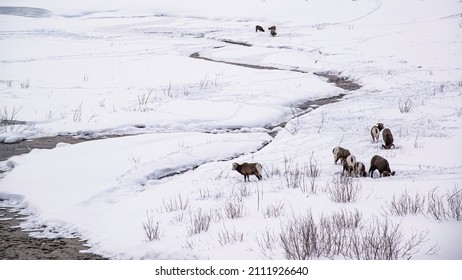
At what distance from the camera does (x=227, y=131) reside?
948 centimetres

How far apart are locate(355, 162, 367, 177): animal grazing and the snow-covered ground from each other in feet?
0.97

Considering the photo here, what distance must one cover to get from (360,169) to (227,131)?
12.8 ft

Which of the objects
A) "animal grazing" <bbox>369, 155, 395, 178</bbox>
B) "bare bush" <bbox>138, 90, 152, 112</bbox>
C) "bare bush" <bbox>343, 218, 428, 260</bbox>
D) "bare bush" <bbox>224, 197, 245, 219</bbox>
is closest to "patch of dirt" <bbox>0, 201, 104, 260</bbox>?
"bare bush" <bbox>224, 197, 245, 219</bbox>

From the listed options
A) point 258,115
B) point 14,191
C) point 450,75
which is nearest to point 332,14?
point 450,75

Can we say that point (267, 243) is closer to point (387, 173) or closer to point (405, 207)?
point (405, 207)

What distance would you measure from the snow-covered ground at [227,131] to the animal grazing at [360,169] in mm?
295

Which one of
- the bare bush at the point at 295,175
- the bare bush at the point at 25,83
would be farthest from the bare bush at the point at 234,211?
the bare bush at the point at 25,83

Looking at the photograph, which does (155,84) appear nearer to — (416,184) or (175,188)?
(175,188)

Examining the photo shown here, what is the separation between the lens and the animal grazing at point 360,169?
241 inches

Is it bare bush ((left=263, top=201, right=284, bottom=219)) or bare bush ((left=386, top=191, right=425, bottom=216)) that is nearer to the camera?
bare bush ((left=386, top=191, right=425, bottom=216))

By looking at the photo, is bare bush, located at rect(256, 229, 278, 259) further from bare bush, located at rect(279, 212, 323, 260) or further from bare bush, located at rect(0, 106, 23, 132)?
bare bush, located at rect(0, 106, 23, 132)

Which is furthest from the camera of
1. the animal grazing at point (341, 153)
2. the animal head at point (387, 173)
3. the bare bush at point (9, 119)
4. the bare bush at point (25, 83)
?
the bare bush at point (25, 83)

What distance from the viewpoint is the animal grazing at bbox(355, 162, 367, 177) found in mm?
6133

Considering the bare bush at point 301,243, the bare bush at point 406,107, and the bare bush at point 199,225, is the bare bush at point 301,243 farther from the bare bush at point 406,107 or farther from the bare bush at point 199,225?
the bare bush at point 406,107
